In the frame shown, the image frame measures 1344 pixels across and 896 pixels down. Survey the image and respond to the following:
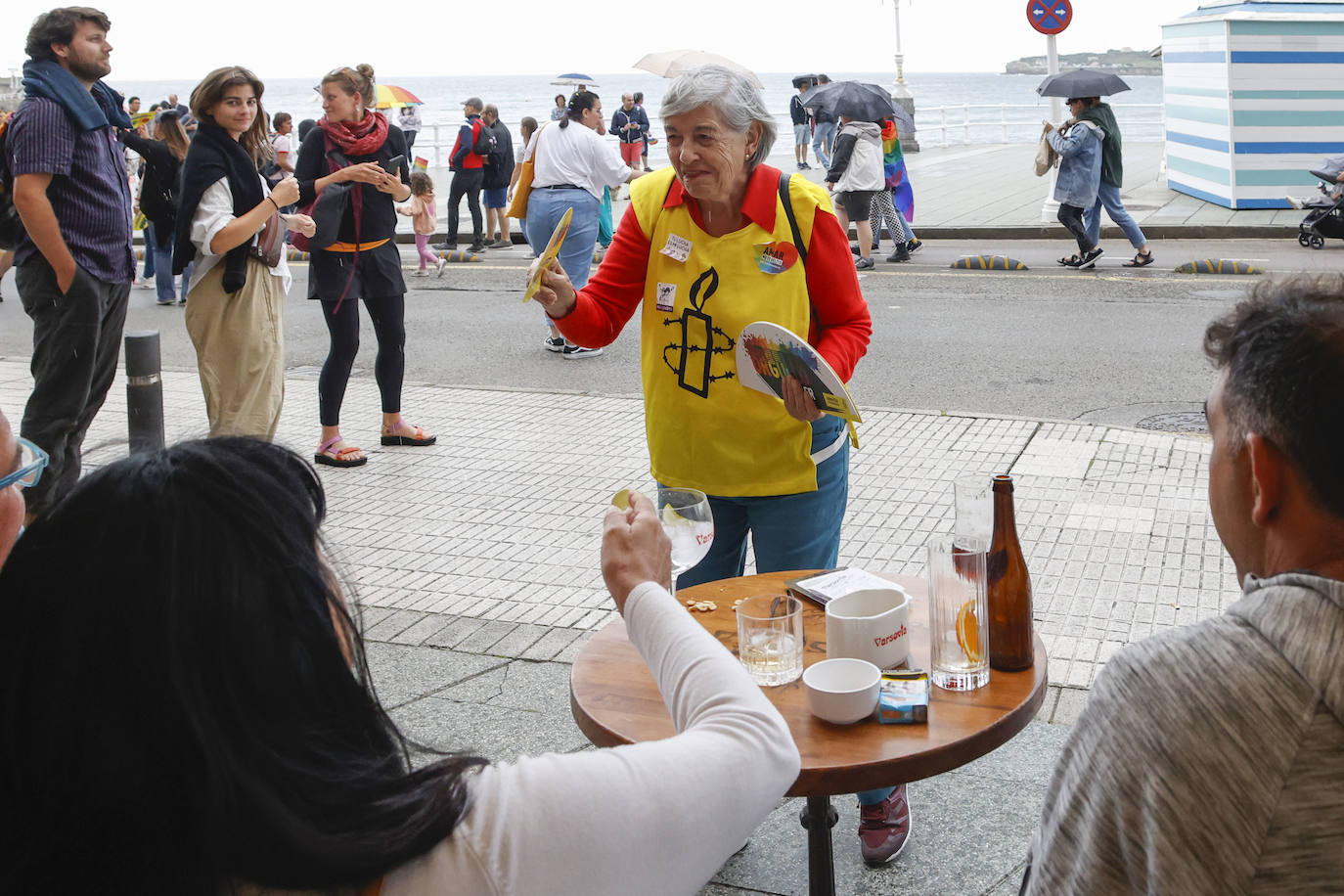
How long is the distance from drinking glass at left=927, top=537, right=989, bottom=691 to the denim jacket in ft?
34.1

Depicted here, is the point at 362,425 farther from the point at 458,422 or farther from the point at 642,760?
the point at 642,760

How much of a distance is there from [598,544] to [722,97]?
8.55ft

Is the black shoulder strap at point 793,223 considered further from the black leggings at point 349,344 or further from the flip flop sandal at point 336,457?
the flip flop sandal at point 336,457

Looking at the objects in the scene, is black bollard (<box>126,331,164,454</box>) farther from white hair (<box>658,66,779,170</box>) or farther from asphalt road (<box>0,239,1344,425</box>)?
asphalt road (<box>0,239,1344,425</box>)

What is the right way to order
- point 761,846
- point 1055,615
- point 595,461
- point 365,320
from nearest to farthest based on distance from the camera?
point 761,846
point 1055,615
point 595,461
point 365,320

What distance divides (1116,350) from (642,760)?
8.02 metres

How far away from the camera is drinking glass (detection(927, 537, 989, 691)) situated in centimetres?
238

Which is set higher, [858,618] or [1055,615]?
[858,618]

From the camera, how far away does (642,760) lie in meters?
1.39

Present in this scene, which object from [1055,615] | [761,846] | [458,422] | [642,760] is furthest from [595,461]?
[642,760]

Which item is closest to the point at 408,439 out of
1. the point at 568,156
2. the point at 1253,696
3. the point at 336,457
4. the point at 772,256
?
the point at 336,457

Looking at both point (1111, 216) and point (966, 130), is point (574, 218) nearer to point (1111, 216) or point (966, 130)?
point (1111, 216)

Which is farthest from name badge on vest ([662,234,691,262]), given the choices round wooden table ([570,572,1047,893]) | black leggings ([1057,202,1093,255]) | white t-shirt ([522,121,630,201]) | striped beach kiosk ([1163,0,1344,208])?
A: striped beach kiosk ([1163,0,1344,208])

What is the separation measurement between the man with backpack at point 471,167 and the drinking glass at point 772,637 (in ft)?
46.1
